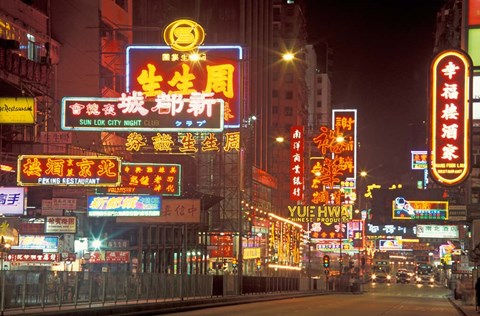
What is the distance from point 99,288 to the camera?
3550 centimetres

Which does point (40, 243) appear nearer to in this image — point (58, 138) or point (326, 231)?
point (58, 138)

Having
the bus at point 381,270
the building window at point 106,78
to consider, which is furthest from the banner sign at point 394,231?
the building window at point 106,78

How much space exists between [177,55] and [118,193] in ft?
25.7

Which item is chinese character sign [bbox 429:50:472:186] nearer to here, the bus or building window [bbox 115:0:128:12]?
building window [bbox 115:0:128:12]

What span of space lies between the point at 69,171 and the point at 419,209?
38.6 meters

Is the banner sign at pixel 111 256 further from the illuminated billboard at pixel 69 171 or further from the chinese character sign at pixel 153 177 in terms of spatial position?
the illuminated billboard at pixel 69 171

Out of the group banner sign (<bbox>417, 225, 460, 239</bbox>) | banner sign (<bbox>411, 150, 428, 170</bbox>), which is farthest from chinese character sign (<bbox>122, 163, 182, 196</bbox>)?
banner sign (<bbox>411, 150, 428, 170</bbox>)

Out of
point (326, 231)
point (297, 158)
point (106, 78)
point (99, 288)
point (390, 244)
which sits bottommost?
point (390, 244)

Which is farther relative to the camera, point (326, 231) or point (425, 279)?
point (425, 279)

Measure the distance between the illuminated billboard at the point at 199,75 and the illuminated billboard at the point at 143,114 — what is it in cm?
609

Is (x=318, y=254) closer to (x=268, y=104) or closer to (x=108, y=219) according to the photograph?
(x=268, y=104)

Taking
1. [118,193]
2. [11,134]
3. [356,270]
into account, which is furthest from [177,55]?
[356,270]

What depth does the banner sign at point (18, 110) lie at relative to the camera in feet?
146

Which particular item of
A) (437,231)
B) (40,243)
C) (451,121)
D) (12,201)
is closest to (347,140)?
(437,231)
